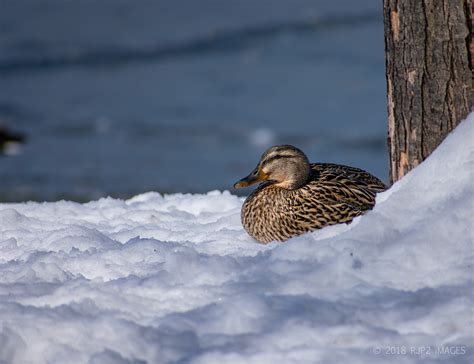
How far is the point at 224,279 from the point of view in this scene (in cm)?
395

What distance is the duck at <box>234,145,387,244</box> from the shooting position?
5.30m

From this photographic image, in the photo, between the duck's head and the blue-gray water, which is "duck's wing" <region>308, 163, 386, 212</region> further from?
the blue-gray water

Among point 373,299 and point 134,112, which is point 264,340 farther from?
point 134,112

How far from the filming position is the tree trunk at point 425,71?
4.34 m

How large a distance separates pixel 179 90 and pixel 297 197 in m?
11.2

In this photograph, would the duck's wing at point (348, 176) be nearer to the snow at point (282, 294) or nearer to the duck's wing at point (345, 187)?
the duck's wing at point (345, 187)

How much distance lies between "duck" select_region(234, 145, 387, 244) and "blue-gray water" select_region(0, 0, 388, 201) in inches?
232

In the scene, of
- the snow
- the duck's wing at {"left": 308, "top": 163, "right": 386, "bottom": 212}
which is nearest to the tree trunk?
the snow

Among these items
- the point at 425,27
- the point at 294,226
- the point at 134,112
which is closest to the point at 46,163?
the point at 134,112

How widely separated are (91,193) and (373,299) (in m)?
8.02

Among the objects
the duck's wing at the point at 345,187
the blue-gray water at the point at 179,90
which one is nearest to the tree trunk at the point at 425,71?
the duck's wing at the point at 345,187

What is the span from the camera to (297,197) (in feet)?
17.9

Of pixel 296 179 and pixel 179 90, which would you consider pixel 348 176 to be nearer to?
pixel 296 179

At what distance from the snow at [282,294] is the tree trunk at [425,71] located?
0.62ft
